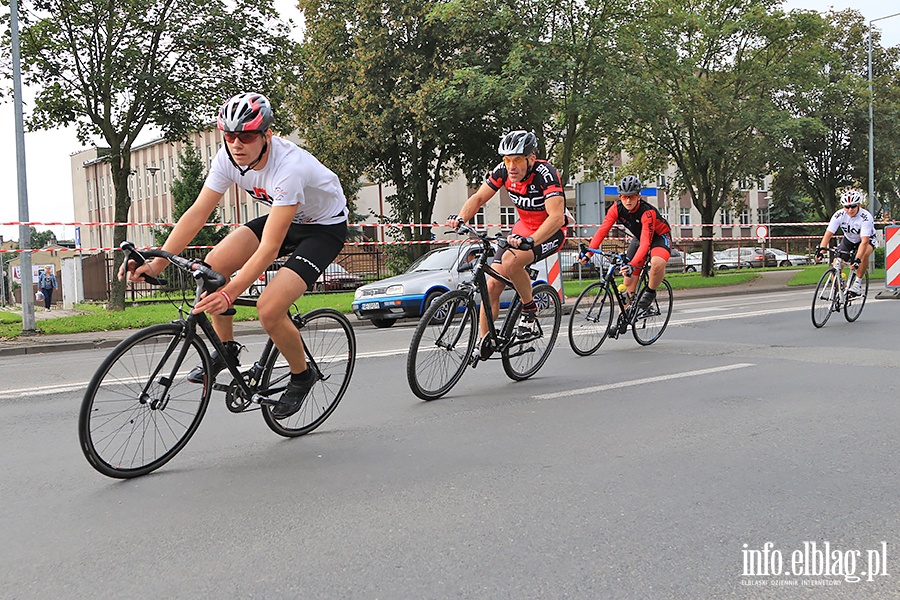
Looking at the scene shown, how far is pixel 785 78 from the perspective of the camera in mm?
31281

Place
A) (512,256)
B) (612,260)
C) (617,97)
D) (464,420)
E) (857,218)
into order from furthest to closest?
(617,97) < (857,218) < (612,260) < (512,256) < (464,420)

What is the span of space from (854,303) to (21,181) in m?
13.8

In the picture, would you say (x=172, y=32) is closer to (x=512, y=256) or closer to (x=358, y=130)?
(x=358, y=130)

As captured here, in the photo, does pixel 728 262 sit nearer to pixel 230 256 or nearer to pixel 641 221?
pixel 641 221

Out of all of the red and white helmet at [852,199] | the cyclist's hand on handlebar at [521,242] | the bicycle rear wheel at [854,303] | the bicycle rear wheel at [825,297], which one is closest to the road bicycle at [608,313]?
the cyclist's hand on handlebar at [521,242]

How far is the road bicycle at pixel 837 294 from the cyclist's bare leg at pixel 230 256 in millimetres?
8962

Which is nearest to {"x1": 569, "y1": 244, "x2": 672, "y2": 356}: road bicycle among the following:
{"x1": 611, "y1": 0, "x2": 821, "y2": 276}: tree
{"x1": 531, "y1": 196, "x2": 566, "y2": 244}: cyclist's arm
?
{"x1": 531, "y1": 196, "x2": 566, "y2": 244}: cyclist's arm

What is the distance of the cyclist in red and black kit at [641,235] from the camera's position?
9531mm

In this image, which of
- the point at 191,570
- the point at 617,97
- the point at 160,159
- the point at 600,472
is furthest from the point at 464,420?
the point at 160,159

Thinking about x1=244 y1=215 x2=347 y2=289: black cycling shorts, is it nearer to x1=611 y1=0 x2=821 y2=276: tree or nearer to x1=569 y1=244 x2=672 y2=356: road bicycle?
x1=569 y1=244 x2=672 y2=356: road bicycle

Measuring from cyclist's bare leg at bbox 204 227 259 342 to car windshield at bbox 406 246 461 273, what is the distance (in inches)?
417

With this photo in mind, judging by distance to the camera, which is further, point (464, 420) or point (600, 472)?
point (464, 420)

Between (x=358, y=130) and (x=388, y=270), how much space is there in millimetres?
4712

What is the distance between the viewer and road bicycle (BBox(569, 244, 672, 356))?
358 inches
